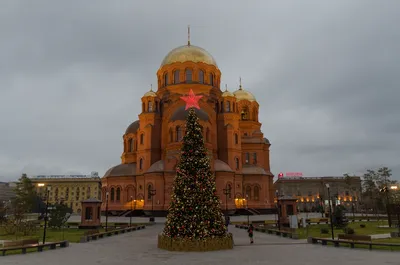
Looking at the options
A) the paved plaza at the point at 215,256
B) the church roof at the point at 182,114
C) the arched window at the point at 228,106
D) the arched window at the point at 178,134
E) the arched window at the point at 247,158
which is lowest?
the paved plaza at the point at 215,256

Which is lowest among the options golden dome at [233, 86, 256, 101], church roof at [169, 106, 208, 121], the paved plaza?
the paved plaza

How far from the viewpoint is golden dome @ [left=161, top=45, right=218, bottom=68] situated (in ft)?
177

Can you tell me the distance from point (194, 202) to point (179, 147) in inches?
1069

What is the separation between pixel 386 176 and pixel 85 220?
2152 inches

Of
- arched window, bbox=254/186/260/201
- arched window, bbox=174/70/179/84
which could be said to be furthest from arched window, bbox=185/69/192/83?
arched window, bbox=254/186/260/201

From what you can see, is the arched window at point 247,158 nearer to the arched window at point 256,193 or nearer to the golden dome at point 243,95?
the arched window at point 256,193

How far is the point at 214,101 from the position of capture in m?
52.1

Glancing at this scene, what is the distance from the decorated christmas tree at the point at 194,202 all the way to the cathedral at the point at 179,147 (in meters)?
25.7

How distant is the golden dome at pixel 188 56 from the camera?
54031 millimetres

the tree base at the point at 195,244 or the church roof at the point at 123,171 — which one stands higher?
the church roof at the point at 123,171

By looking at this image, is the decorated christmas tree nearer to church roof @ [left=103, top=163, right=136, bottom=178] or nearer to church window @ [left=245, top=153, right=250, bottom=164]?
church roof @ [left=103, top=163, right=136, bottom=178]

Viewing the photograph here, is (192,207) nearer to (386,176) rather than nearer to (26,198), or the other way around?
(26,198)

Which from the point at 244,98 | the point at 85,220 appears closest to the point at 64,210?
the point at 85,220

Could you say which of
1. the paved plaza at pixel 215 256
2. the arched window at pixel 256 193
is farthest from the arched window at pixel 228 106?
the paved plaza at pixel 215 256
